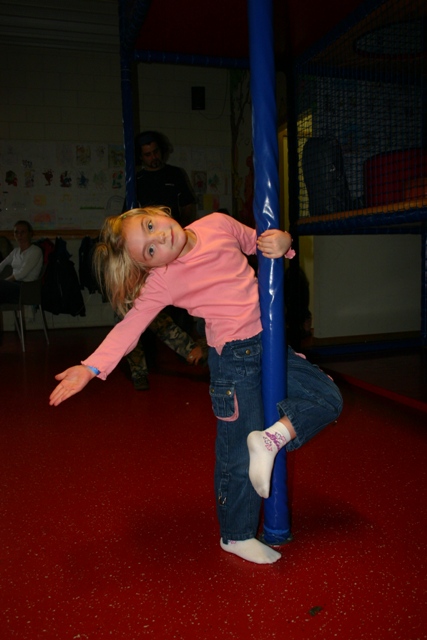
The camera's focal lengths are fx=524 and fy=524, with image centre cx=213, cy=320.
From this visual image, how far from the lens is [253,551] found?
1.31m

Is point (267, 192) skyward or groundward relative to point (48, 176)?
groundward

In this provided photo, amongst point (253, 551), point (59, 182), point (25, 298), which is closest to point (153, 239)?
point (253, 551)

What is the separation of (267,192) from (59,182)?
17.5ft

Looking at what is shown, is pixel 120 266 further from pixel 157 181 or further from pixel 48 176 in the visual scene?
pixel 48 176

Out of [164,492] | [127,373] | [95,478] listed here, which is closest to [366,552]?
[164,492]

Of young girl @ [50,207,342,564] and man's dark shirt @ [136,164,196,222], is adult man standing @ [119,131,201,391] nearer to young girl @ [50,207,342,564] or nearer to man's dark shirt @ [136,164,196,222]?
man's dark shirt @ [136,164,196,222]

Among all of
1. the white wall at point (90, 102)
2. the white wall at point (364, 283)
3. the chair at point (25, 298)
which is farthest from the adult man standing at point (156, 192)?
the white wall at point (90, 102)

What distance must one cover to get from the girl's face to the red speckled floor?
2.54 ft

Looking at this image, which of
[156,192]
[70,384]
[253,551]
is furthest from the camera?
[156,192]

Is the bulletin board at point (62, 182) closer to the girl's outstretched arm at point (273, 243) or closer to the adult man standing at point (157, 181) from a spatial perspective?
the adult man standing at point (157, 181)

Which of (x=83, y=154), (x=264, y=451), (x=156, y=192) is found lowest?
(x=264, y=451)

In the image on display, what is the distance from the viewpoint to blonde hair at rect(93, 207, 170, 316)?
1.36 metres

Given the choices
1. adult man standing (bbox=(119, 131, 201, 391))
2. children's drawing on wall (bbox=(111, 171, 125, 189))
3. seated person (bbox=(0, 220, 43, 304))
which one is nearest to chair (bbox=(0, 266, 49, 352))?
seated person (bbox=(0, 220, 43, 304))

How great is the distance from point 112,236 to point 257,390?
1.80ft
